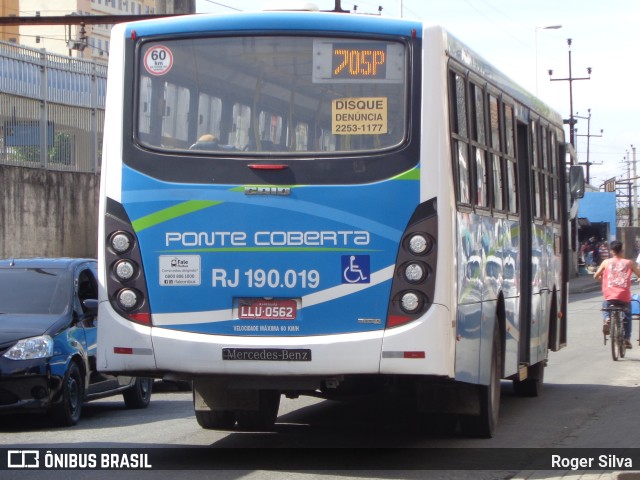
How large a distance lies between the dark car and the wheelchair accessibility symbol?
4049 mm

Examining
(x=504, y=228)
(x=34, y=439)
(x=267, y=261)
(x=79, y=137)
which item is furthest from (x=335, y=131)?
(x=79, y=137)

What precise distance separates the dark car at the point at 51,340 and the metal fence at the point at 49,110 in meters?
12.3

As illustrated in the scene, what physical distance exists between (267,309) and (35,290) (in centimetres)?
465

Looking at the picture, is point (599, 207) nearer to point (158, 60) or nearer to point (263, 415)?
point (263, 415)

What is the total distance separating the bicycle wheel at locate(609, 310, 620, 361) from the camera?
20125 mm

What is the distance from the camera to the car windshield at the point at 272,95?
→ 8.98m

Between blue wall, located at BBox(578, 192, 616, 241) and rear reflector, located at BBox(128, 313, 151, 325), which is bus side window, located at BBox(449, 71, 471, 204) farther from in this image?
blue wall, located at BBox(578, 192, 616, 241)

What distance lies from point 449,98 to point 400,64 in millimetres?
501

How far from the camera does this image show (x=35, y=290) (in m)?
12.8

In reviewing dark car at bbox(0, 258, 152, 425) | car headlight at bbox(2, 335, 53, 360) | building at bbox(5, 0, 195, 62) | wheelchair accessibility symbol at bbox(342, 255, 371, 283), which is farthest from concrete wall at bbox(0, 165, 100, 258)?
building at bbox(5, 0, 195, 62)

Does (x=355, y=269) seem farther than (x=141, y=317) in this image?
No

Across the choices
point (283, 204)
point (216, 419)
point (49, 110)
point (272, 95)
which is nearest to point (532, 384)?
point (216, 419)

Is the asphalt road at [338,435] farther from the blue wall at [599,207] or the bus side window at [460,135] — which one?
the blue wall at [599,207]

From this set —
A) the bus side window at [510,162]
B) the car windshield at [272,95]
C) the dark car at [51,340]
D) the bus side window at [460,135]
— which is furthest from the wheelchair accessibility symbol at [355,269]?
the dark car at [51,340]
